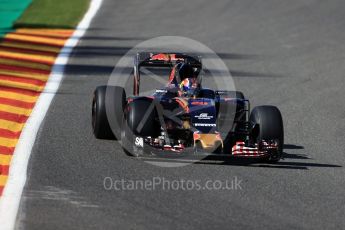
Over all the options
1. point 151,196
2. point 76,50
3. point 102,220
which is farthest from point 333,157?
point 76,50

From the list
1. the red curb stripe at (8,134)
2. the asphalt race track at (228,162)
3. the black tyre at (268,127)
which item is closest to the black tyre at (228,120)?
the black tyre at (268,127)

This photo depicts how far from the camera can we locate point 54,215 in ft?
30.0

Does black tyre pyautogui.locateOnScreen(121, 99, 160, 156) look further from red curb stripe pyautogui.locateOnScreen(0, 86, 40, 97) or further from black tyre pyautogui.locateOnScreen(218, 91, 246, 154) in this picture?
red curb stripe pyautogui.locateOnScreen(0, 86, 40, 97)

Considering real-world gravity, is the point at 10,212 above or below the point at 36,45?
below

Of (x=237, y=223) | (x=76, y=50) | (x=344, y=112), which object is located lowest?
(x=237, y=223)

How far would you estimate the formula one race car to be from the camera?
11773 millimetres

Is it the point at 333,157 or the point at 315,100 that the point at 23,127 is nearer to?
the point at 333,157

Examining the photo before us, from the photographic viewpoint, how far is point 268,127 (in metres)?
12.1

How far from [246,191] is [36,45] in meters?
12.9

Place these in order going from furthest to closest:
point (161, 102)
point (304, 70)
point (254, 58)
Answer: point (254, 58), point (304, 70), point (161, 102)

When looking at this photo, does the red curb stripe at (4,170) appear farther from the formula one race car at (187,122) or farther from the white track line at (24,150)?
the formula one race car at (187,122)

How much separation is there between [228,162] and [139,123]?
45.3 inches

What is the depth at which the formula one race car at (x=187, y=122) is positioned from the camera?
11.8 meters

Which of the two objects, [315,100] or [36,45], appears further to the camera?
[36,45]
